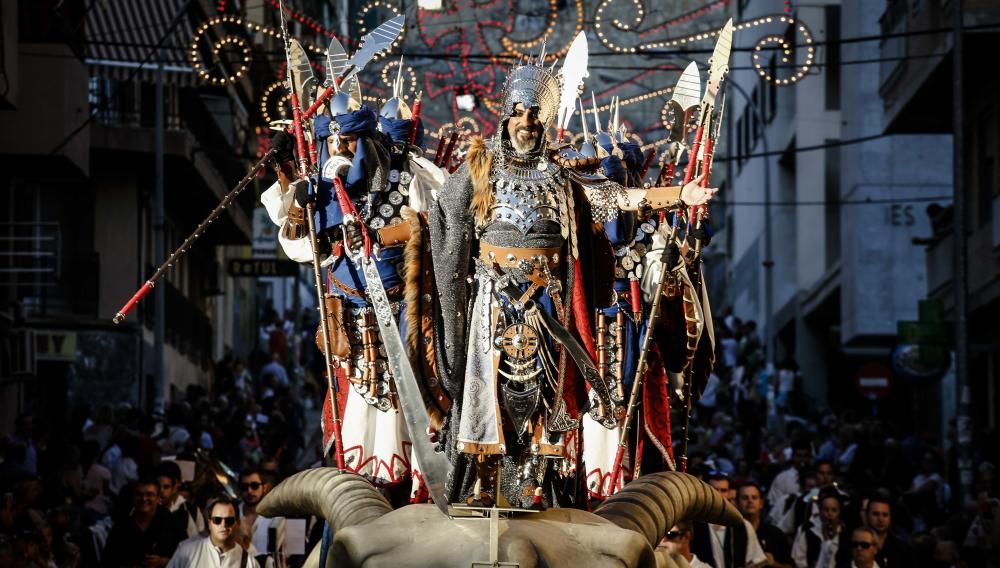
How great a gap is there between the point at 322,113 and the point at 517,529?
434 cm

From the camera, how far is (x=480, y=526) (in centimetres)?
892

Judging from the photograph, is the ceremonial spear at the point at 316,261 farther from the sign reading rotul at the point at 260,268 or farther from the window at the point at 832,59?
the window at the point at 832,59

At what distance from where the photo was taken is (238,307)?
52750 millimetres

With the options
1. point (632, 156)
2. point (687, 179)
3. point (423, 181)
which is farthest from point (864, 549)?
point (423, 181)

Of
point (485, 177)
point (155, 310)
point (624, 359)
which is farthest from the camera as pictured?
point (155, 310)

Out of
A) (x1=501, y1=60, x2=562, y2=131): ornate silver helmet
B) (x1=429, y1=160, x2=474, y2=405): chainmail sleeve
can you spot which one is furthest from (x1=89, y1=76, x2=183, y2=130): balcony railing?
(x1=429, y1=160, x2=474, y2=405): chainmail sleeve

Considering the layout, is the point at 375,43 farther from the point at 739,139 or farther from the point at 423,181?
the point at 739,139

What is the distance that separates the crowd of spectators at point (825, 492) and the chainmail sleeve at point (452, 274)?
2183mm

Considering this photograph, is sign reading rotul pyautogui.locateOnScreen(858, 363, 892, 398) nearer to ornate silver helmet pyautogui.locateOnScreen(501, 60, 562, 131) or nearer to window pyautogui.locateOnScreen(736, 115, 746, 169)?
ornate silver helmet pyautogui.locateOnScreen(501, 60, 562, 131)

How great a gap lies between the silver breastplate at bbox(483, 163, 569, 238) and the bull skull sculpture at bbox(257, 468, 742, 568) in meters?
1.25

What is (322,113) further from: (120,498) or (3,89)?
(3,89)

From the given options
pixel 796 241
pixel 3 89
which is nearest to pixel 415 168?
pixel 3 89

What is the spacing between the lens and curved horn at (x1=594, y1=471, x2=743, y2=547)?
941 cm

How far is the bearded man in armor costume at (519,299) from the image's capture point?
9711 millimetres
